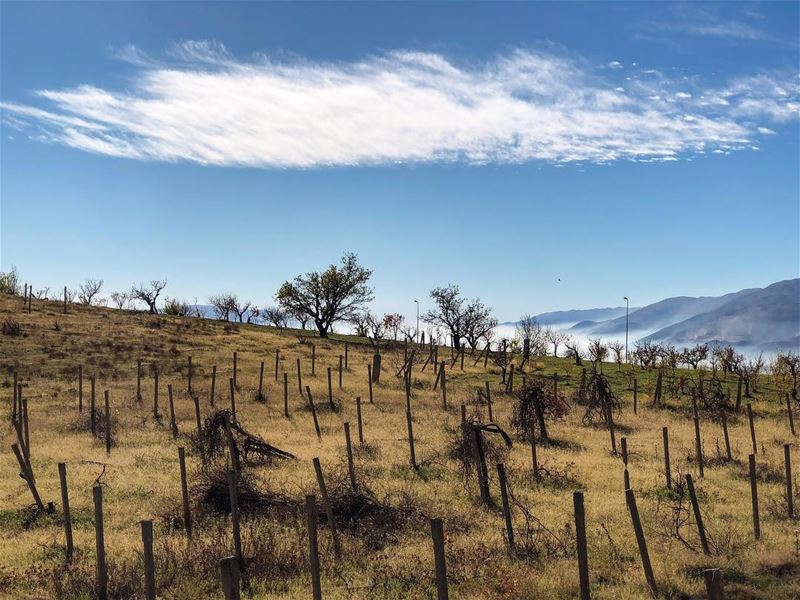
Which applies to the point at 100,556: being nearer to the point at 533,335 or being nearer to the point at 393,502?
the point at 393,502

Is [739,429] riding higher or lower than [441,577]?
lower

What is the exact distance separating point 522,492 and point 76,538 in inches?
417

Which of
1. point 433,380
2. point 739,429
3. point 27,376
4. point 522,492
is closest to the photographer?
point 522,492

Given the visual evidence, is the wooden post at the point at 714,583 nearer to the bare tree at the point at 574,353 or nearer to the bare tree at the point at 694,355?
the bare tree at the point at 574,353

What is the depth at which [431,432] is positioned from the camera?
25.1 m

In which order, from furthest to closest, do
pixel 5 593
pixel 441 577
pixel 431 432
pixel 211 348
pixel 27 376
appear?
pixel 211 348, pixel 27 376, pixel 431 432, pixel 5 593, pixel 441 577

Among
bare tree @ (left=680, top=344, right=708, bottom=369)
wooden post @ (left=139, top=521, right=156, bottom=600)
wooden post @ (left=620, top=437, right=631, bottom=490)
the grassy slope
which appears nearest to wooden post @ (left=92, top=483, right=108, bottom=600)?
the grassy slope

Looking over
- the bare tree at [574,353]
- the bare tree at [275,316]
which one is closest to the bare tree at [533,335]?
the bare tree at [574,353]

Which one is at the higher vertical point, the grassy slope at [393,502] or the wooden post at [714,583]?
the wooden post at [714,583]

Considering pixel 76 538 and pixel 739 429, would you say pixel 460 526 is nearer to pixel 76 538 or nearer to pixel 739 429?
pixel 76 538

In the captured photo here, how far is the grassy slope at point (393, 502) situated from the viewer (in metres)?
10.4

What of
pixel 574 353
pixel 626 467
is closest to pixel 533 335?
pixel 574 353

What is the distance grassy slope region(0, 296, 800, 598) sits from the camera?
10.4 m

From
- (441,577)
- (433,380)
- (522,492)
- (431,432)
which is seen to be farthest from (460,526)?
(433,380)
